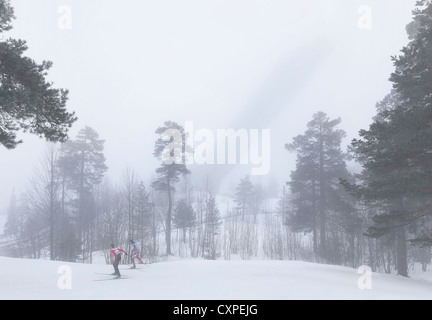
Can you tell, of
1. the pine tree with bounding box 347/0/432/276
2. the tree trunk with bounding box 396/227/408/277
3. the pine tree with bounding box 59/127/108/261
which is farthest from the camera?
the pine tree with bounding box 59/127/108/261

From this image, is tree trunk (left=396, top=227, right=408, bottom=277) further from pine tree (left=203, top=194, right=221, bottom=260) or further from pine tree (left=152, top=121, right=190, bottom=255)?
pine tree (left=152, top=121, right=190, bottom=255)

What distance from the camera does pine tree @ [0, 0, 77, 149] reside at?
32.0ft

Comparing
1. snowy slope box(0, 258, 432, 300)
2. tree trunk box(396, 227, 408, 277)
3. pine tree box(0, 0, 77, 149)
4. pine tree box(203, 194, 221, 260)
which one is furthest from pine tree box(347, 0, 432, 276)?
pine tree box(203, 194, 221, 260)

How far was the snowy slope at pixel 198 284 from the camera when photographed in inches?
353

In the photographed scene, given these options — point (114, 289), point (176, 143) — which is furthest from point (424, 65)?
point (176, 143)

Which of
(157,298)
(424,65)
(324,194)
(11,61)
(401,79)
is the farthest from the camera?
(324,194)

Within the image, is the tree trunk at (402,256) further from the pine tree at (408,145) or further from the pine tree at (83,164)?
the pine tree at (83,164)

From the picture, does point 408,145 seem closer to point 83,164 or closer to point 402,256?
point 402,256

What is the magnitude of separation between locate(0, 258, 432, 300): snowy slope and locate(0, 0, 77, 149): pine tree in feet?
18.1

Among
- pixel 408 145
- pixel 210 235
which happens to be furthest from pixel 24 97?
pixel 210 235

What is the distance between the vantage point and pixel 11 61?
1012cm
